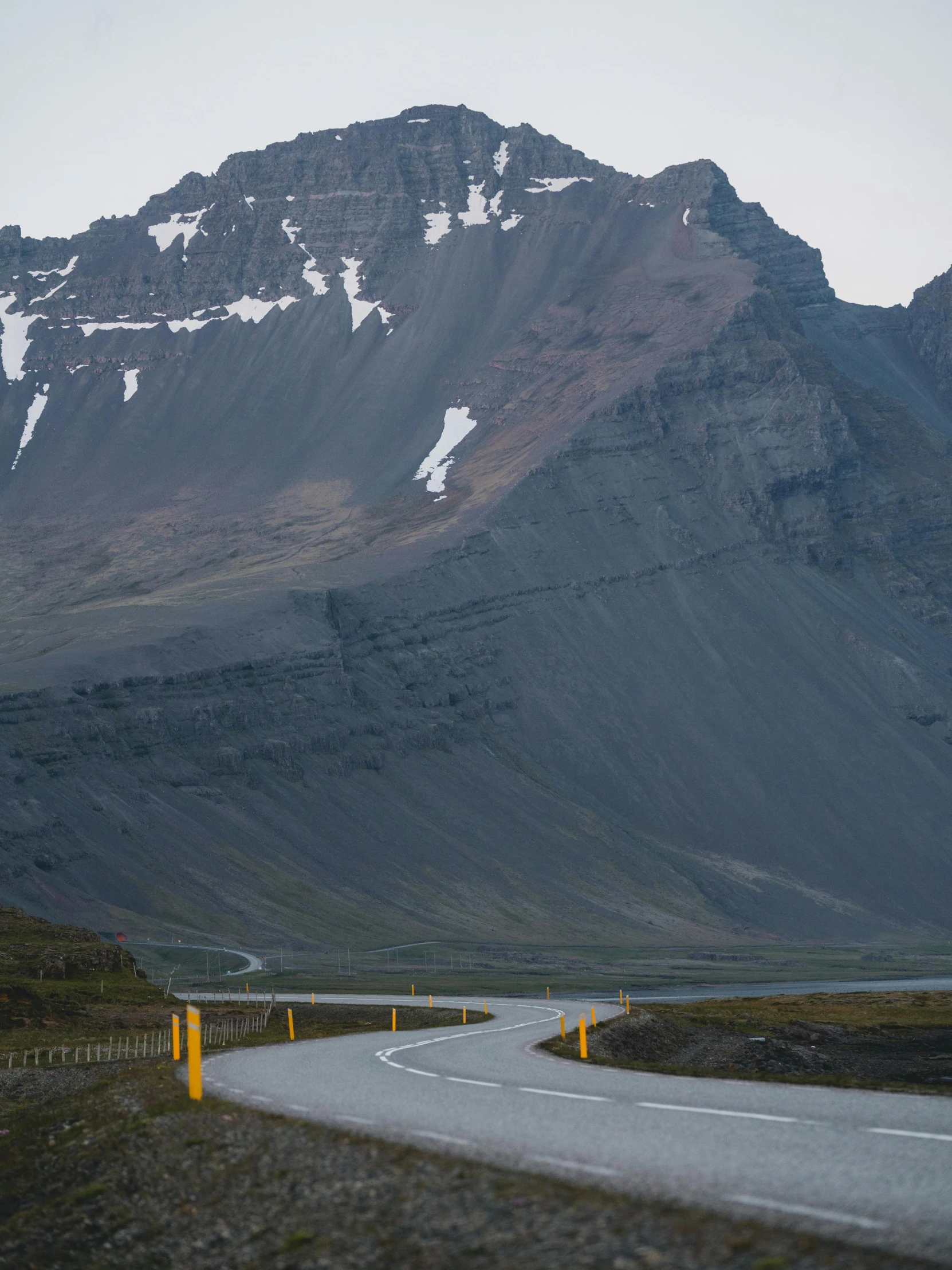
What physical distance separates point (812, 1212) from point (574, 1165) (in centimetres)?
330

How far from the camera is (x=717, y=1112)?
19578 millimetres

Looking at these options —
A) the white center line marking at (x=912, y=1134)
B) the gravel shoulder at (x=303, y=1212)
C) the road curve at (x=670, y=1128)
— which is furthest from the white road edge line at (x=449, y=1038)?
the white center line marking at (x=912, y=1134)

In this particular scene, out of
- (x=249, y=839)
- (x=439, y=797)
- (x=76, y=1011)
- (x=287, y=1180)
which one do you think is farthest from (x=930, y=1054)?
(x=439, y=797)

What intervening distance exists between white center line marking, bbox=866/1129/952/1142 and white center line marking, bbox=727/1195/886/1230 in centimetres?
418

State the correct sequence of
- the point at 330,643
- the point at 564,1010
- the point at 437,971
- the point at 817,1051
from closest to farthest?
the point at 817,1051 < the point at 564,1010 < the point at 437,971 < the point at 330,643

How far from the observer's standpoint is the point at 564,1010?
191 feet

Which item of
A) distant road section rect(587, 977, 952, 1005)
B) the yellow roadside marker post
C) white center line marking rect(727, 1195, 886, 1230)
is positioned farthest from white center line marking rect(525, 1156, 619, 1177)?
distant road section rect(587, 977, 952, 1005)

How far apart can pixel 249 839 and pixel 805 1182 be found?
153 meters

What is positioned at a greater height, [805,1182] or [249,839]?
[805,1182]

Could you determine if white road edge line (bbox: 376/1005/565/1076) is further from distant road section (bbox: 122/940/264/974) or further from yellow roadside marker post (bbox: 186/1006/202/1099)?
distant road section (bbox: 122/940/264/974)

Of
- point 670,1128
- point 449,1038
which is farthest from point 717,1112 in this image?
point 449,1038

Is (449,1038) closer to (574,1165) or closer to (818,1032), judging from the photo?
(818,1032)

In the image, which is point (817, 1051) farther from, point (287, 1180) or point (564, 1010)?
point (287, 1180)

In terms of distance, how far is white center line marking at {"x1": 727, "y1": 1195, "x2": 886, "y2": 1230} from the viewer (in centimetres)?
A: 1227
